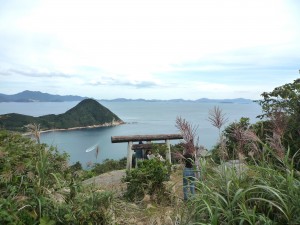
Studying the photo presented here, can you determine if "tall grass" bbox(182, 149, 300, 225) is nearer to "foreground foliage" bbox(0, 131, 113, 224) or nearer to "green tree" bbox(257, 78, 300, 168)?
"foreground foliage" bbox(0, 131, 113, 224)

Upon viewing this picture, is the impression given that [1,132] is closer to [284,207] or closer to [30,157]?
[30,157]

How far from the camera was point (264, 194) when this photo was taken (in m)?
3.37

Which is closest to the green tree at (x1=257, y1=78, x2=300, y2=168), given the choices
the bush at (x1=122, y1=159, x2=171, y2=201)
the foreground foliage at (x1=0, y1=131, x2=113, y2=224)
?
the bush at (x1=122, y1=159, x2=171, y2=201)

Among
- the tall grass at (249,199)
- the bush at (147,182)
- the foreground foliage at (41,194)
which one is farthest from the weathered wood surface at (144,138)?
the tall grass at (249,199)

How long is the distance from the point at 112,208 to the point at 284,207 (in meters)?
2.34

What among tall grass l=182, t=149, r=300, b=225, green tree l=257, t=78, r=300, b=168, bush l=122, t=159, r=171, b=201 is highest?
green tree l=257, t=78, r=300, b=168

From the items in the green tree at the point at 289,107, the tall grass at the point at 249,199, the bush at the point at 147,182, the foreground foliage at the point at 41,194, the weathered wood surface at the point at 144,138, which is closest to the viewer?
the tall grass at the point at 249,199

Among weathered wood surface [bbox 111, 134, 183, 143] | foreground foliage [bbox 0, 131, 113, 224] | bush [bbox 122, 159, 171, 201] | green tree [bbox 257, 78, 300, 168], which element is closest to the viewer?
foreground foliage [bbox 0, 131, 113, 224]

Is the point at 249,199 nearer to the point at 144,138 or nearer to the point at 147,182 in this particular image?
the point at 147,182

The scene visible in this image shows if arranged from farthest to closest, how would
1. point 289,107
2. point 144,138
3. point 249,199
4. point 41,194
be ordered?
1. point 144,138
2. point 289,107
3. point 41,194
4. point 249,199

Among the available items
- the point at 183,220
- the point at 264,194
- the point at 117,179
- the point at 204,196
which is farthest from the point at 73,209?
the point at 117,179

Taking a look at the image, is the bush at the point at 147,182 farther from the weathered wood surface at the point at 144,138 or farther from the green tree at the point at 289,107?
the weathered wood surface at the point at 144,138

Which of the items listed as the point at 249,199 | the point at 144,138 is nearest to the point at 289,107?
the point at 144,138

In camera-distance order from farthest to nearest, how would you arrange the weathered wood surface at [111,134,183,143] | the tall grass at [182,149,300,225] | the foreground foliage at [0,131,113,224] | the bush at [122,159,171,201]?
the weathered wood surface at [111,134,183,143]
the bush at [122,159,171,201]
the foreground foliage at [0,131,113,224]
the tall grass at [182,149,300,225]
